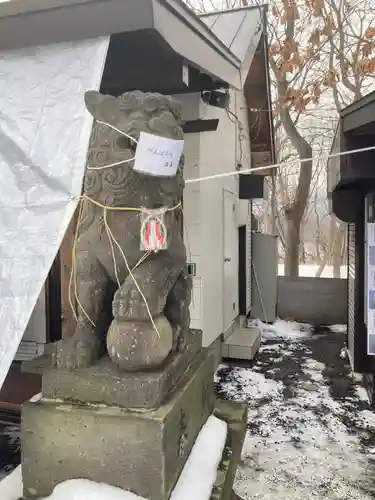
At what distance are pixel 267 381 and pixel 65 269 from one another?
9.18 ft

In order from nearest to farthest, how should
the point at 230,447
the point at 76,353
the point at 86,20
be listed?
the point at 76,353
the point at 230,447
the point at 86,20

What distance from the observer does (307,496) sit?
3.21m

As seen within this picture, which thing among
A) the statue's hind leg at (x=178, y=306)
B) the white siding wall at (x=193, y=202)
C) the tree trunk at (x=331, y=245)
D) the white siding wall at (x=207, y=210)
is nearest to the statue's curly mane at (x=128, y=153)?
the statue's hind leg at (x=178, y=306)

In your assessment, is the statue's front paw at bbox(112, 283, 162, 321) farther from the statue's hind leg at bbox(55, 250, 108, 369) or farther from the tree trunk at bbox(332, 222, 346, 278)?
the tree trunk at bbox(332, 222, 346, 278)

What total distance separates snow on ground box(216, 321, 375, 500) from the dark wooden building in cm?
41

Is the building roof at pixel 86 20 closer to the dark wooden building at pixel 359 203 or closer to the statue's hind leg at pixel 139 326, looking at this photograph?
the statue's hind leg at pixel 139 326

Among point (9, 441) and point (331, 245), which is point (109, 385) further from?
point (331, 245)

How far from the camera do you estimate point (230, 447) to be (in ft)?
7.22

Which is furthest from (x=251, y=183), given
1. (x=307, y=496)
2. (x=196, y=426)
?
(x=196, y=426)

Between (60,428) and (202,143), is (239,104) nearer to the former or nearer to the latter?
(202,143)

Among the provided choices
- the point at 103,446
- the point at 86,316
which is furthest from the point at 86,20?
the point at 103,446

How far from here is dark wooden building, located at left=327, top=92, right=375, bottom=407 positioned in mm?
4138

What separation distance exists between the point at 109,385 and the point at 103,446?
0.68 ft

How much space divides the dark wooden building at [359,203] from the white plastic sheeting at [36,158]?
2248mm
